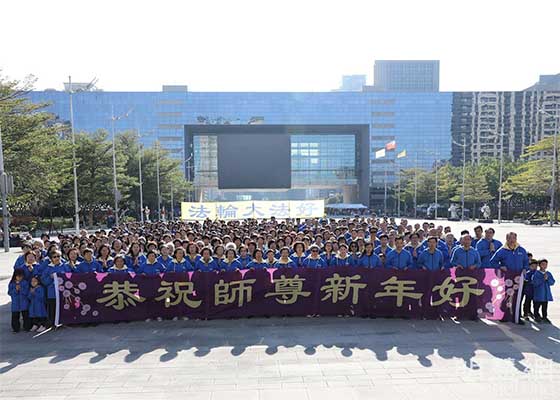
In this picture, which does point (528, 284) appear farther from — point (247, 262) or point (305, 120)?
point (305, 120)

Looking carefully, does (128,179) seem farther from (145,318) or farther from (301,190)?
(301,190)

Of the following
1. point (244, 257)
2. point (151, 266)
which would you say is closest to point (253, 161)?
point (244, 257)

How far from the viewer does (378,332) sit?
6.95 m

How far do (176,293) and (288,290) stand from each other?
204 cm

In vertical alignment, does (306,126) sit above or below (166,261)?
above

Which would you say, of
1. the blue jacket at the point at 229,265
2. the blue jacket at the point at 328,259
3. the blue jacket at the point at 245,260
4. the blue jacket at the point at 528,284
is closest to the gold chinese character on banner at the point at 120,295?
the blue jacket at the point at 229,265

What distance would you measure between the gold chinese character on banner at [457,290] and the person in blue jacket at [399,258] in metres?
0.65

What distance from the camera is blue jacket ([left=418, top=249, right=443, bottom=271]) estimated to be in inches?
308

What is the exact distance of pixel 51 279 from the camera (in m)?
7.33

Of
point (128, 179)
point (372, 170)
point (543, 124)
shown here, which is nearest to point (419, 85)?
point (543, 124)

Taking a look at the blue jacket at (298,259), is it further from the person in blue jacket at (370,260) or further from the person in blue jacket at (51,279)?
Result: the person in blue jacket at (51,279)

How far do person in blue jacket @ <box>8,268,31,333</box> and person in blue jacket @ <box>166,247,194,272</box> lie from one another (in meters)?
2.40

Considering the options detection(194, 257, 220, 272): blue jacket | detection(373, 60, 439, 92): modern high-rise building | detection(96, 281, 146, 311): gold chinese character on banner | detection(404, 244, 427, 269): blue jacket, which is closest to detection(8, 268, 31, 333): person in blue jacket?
detection(96, 281, 146, 311): gold chinese character on banner

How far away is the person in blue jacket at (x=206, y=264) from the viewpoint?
784cm
